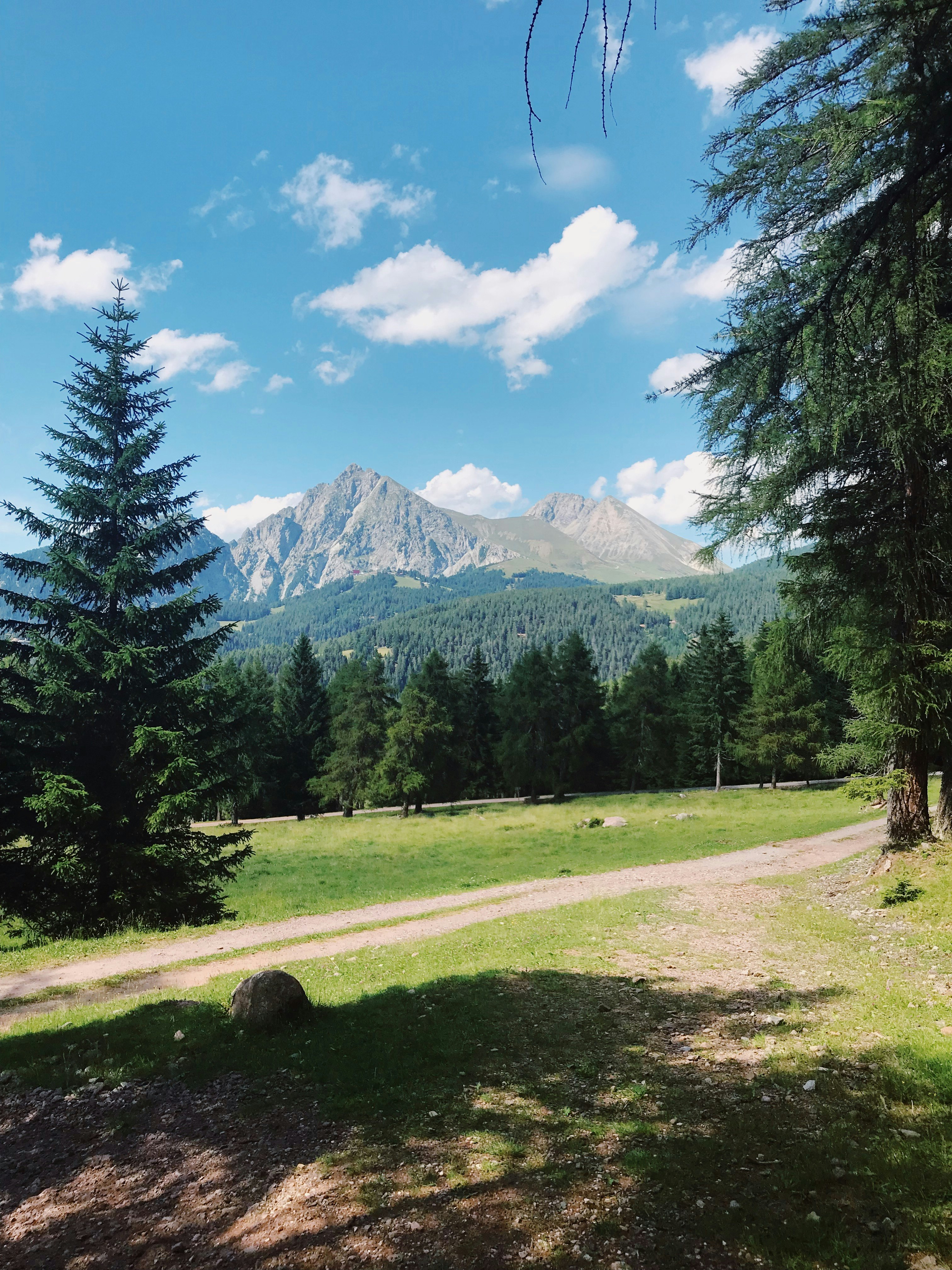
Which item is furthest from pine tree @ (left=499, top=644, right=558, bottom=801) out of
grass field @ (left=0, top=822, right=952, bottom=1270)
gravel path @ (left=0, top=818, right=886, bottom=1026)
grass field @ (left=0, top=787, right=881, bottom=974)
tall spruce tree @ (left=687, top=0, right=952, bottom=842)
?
tall spruce tree @ (left=687, top=0, right=952, bottom=842)

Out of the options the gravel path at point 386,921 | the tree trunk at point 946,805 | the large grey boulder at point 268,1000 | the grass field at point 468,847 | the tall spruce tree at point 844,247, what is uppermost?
the tall spruce tree at point 844,247

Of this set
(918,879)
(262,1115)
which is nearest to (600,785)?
(918,879)

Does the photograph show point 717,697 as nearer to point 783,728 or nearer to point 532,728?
point 783,728

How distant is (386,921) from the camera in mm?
15039

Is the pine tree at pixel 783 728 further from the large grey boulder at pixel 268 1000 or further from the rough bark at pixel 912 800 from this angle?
the large grey boulder at pixel 268 1000

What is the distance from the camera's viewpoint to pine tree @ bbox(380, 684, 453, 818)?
43750 mm

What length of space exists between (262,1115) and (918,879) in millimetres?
12247

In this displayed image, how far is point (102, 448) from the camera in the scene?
16.4m

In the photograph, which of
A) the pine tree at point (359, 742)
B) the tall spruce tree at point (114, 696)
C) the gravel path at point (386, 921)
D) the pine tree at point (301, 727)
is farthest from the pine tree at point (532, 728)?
the tall spruce tree at point (114, 696)

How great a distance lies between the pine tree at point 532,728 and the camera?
5025 centimetres

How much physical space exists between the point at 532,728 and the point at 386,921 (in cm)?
3688

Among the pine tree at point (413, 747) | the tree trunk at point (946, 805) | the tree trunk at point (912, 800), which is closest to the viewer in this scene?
the tree trunk at point (946, 805)

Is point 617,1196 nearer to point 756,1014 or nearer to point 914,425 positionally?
point 756,1014

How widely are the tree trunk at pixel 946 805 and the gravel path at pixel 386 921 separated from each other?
4912 millimetres
